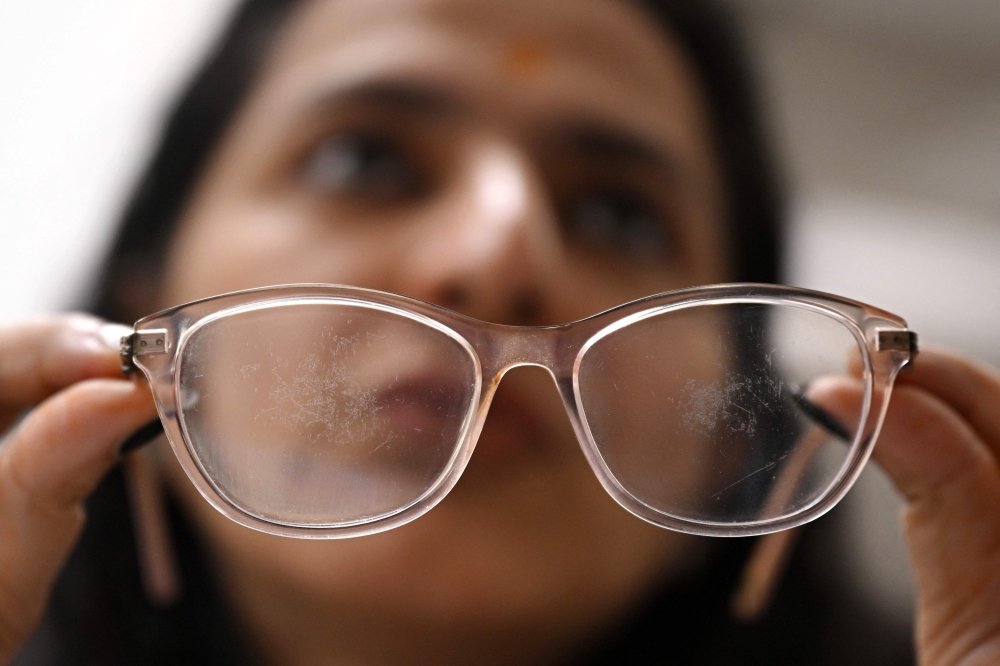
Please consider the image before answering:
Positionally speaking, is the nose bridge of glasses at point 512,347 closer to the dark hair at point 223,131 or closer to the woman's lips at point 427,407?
the woman's lips at point 427,407

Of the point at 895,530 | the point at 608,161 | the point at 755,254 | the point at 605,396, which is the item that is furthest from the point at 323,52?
the point at 895,530

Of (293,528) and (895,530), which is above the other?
(293,528)

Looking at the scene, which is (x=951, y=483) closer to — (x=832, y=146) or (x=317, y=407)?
(x=317, y=407)

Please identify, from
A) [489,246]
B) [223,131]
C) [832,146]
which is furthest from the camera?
[832,146]

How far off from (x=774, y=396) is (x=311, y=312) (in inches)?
8.8

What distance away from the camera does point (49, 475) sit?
30cm

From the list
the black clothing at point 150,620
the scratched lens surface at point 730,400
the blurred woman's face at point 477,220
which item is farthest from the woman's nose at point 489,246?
the black clothing at point 150,620

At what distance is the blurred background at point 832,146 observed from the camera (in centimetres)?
67

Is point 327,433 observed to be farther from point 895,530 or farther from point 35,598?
point 895,530

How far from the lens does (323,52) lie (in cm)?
47

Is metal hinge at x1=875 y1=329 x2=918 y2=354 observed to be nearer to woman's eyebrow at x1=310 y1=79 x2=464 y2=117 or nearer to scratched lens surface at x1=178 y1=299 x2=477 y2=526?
scratched lens surface at x1=178 y1=299 x2=477 y2=526

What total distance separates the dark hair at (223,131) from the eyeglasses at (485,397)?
29 centimetres

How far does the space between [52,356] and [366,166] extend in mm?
229

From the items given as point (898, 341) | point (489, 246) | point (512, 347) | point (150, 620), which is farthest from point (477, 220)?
point (150, 620)
